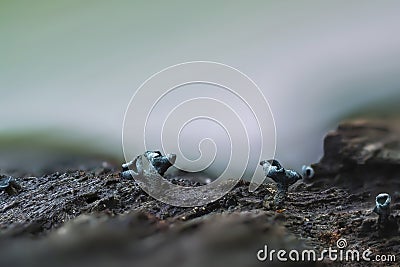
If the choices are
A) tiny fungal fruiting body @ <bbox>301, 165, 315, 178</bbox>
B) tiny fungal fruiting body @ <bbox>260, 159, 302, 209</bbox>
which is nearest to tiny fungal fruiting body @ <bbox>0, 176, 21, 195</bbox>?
tiny fungal fruiting body @ <bbox>260, 159, 302, 209</bbox>

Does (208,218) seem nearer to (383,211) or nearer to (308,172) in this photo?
(383,211)

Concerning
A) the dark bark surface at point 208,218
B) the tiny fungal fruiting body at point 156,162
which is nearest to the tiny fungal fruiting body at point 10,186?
the dark bark surface at point 208,218

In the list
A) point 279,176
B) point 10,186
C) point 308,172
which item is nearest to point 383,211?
point 279,176

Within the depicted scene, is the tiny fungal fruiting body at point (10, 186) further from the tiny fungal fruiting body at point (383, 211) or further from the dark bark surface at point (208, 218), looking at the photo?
the tiny fungal fruiting body at point (383, 211)

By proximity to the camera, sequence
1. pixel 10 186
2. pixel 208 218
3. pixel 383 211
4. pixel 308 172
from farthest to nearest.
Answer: pixel 308 172, pixel 10 186, pixel 383 211, pixel 208 218

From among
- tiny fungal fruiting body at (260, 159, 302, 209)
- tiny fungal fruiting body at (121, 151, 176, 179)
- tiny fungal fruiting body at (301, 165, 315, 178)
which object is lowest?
tiny fungal fruiting body at (301, 165, 315, 178)

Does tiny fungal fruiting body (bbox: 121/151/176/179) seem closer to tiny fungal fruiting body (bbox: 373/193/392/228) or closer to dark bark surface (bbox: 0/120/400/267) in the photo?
dark bark surface (bbox: 0/120/400/267)

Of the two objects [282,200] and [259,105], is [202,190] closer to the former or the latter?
[282,200]

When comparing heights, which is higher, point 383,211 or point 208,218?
point 208,218

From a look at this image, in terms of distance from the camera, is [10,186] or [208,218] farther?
[10,186]
